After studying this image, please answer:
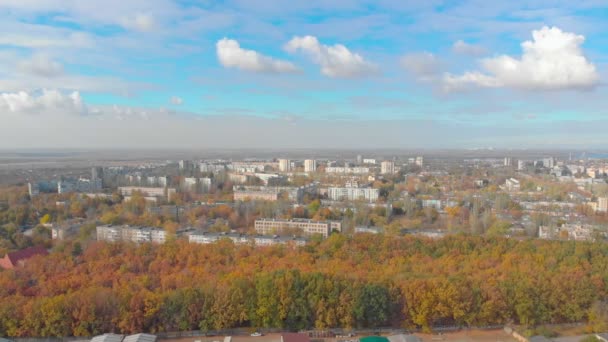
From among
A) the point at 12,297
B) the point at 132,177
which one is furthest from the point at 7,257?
the point at 132,177

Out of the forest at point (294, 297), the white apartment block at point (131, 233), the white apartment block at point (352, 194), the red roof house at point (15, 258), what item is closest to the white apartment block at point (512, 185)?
the white apartment block at point (352, 194)

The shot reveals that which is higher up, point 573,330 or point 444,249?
point 444,249

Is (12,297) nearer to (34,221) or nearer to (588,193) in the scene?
(34,221)

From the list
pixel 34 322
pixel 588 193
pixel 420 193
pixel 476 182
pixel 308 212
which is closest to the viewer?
pixel 34 322

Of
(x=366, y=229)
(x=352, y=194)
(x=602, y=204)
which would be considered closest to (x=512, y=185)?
(x=602, y=204)

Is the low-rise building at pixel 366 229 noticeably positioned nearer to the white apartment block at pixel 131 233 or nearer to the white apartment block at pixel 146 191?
the white apartment block at pixel 131 233

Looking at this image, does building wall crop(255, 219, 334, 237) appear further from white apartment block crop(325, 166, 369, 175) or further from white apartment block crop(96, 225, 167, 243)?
white apartment block crop(325, 166, 369, 175)

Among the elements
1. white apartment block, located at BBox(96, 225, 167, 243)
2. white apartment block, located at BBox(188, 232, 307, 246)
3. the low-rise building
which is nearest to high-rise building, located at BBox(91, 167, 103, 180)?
white apartment block, located at BBox(96, 225, 167, 243)
